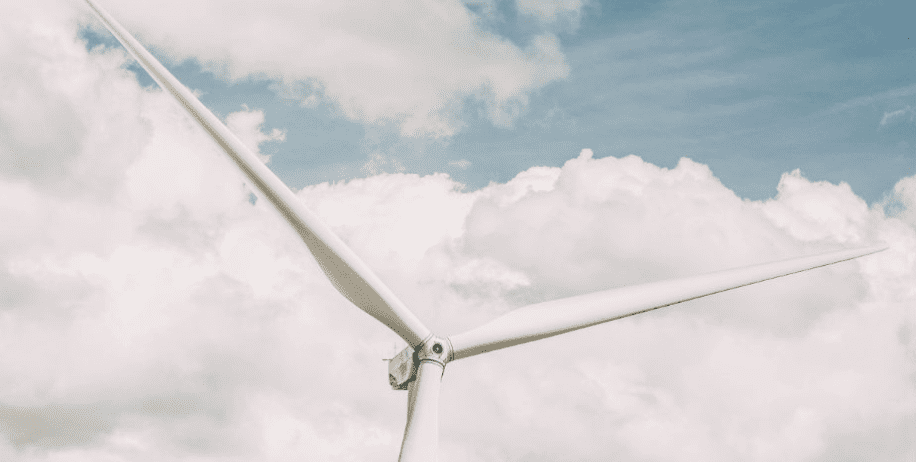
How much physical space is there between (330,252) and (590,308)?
45.1 ft

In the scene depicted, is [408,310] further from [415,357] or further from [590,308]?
[590,308]

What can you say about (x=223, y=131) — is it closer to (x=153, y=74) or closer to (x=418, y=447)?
(x=153, y=74)

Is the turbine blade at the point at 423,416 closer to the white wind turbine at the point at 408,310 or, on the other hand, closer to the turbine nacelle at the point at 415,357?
the white wind turbine at the point at 408,310

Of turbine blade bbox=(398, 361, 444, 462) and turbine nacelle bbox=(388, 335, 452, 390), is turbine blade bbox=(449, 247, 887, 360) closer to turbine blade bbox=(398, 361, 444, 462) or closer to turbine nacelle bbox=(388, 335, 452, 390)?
turbine nacelle bbox=(388, 335, 452, 390)

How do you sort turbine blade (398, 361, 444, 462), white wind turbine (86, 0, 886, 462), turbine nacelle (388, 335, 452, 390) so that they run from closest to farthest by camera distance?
1. turbine blade (398, 361, 444, 462)
2. white wind turbine (86, 0, 886, 462)
3. turbine nacelle (388, 335, 452, 390)

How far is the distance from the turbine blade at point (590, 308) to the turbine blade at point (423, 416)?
1.93 metres

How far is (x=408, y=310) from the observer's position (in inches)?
1304

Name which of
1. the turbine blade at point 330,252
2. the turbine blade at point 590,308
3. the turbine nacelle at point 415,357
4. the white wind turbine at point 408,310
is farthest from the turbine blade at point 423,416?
the turbine blade at point 590,308

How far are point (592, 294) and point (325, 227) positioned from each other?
14.3 m

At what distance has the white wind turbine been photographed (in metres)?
31.5

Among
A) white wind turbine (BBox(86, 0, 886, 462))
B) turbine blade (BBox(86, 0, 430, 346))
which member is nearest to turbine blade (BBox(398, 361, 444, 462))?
white wind turbine (BBox(86, 0, 886, 462))

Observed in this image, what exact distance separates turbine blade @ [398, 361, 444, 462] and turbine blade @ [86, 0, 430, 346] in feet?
5.51

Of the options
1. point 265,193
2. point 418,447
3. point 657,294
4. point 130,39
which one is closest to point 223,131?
point 265,193

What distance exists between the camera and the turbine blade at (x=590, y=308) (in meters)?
34.6
